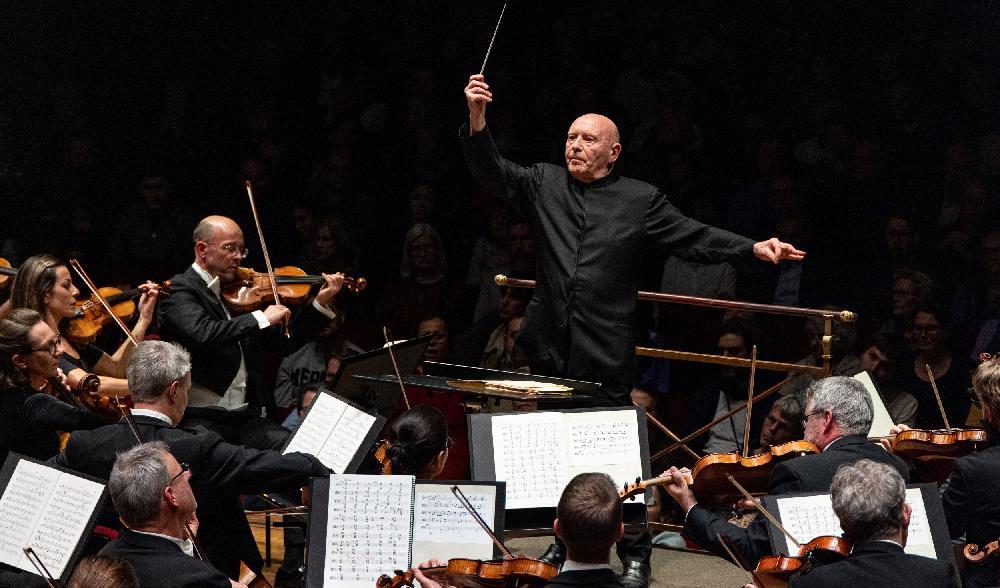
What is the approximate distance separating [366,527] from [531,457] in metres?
0.81

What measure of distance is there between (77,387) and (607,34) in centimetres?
414

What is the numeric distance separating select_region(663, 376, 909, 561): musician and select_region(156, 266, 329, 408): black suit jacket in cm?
191

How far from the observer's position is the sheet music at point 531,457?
13.4 ft

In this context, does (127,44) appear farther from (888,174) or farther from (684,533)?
(684,533)

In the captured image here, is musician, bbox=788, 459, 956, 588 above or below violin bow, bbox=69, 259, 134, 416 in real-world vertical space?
below

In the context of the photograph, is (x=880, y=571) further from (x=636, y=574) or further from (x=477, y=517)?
(x=636, y=574)

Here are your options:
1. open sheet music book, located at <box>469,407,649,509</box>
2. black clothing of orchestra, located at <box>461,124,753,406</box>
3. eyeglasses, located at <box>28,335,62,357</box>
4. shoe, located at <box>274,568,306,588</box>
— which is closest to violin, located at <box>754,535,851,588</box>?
A: open sheet music book, located at <box>469,407,649,509</box>

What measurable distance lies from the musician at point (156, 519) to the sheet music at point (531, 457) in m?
1.08

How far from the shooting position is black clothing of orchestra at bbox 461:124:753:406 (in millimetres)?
4461

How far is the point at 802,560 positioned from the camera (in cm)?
334

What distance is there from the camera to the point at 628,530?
165 inches

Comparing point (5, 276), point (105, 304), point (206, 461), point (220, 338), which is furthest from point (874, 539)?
point (5, 276)

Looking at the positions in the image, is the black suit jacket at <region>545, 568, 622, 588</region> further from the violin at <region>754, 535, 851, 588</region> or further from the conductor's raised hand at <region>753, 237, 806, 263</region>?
the conductor's raised hand at <region>753, 237, 806, 263</region>

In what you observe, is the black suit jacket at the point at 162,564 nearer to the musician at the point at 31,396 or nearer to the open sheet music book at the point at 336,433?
the open sheet music book at the point at 336,433
